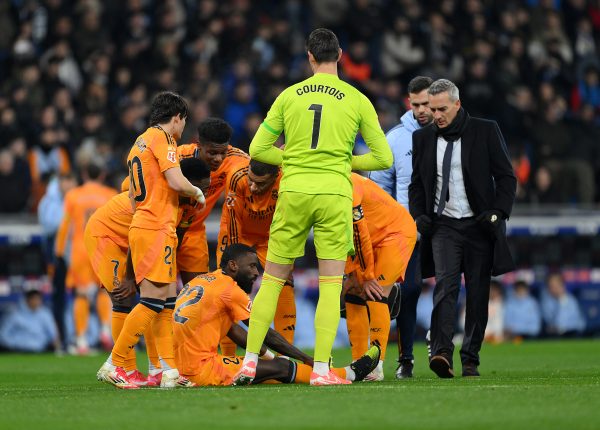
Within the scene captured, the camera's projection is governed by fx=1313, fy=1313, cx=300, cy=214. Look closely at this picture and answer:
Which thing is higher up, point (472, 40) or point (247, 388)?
point (472, 40)

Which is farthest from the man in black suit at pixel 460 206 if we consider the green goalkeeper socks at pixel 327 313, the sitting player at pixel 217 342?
the green goalkeeper socks at pixel 327 313

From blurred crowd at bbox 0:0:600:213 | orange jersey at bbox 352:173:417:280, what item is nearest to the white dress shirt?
orange jersey at bbox 352:173:417:280

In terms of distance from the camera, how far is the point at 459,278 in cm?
1068

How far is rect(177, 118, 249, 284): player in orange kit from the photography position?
34.6 feet

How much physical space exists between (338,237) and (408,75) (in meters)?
13.9

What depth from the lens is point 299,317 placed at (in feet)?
60.1

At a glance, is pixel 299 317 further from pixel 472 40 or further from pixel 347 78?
pixel 472 40

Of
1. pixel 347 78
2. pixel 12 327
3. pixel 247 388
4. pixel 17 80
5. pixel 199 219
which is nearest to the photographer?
pixel 247 388

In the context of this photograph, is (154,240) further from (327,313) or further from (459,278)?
(459,278)

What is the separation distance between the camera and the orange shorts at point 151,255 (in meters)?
9.88

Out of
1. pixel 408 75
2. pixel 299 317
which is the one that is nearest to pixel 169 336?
pixel 299 317

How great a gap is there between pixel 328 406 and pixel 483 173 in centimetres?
342

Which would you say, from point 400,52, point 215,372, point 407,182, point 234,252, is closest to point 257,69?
point 400,52

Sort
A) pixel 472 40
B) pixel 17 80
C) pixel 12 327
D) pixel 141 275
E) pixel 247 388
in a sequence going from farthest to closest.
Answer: pixel 472 40 < pixel 17 80 < pixel 12 327 < pixel 141 275 < pixel 247 388
